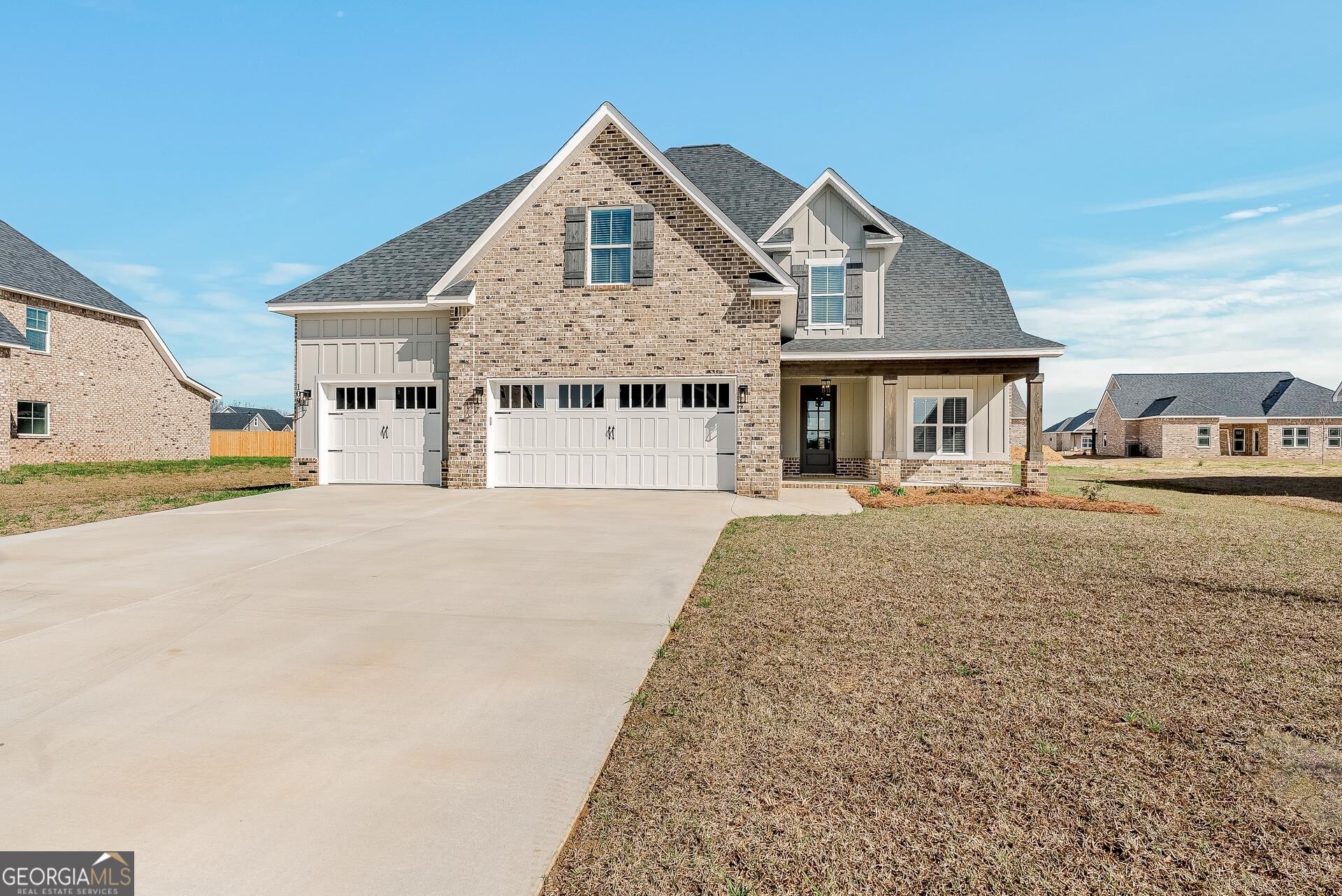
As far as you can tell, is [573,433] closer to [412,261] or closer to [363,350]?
[363,350]

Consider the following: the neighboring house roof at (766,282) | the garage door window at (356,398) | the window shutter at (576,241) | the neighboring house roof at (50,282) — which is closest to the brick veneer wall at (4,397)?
the neighboring house roof at (50,282)

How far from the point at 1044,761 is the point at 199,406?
37.0 metres

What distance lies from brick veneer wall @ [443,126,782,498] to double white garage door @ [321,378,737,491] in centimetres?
33

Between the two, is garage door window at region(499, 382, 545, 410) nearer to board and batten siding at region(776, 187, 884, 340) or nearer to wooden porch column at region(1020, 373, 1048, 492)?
board and batten siding at region(776, 187, 884, 340)

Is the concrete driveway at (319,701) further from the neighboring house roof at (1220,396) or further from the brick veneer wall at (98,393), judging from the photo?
the neighboring house roof at (1220,396)

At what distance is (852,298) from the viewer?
17312 millimetres

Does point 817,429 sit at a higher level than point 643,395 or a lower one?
lower

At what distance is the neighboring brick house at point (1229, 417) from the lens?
4184 cm

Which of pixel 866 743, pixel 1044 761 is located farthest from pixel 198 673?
pixel 1044 761

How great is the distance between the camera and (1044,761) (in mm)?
3338

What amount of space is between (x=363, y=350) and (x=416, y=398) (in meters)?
1.58

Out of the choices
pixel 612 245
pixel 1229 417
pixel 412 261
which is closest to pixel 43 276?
pixel 412 261

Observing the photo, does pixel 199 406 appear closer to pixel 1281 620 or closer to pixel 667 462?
pixel 667 462

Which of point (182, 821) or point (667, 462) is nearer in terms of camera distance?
point (182, 821)
